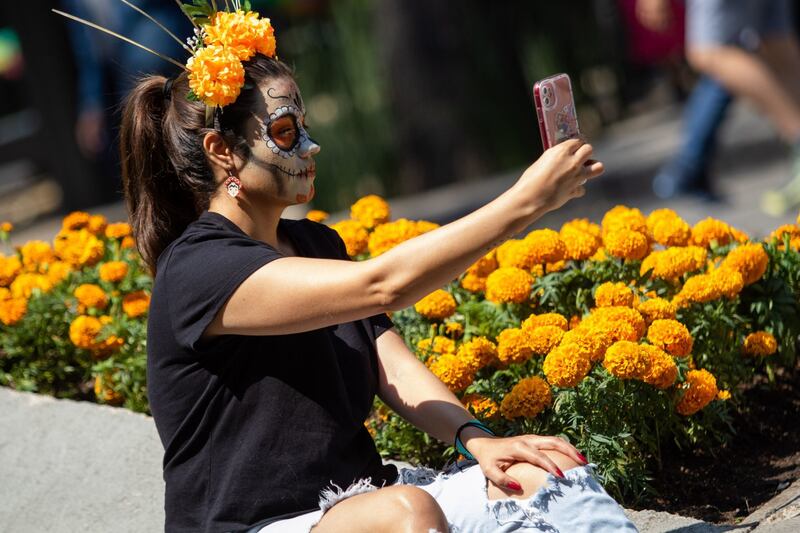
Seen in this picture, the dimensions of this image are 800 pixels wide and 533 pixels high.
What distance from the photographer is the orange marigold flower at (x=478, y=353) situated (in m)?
3.14

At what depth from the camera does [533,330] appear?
315 centimetres

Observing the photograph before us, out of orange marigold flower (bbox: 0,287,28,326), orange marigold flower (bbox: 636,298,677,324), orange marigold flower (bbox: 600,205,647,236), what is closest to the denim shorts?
orange marigold flower (bbox: 636,298,677,324)

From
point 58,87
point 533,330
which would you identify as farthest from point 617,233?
point 58,87

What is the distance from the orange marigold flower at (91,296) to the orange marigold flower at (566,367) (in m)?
1.77

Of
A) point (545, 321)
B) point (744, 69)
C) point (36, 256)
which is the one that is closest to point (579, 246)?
point (545, 321)

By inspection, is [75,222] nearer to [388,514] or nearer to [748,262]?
[748,262]

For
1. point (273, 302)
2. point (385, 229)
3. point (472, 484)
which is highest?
point (273, 302)

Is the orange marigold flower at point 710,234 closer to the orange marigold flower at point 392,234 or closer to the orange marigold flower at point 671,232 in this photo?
the orange marigold flower at point 671,232

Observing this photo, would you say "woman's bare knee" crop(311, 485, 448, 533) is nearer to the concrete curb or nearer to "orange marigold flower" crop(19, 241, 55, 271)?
the concrete curb

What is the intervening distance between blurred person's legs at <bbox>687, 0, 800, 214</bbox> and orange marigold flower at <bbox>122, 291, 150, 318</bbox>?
3.19m

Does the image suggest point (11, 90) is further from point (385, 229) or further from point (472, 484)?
point (472, 484)

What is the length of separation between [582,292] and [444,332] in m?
0.43

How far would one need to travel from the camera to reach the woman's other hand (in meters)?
2.40

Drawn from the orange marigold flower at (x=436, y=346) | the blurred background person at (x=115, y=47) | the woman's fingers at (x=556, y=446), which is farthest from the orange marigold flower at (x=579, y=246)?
the blurred background person at (x=115, y=47)
